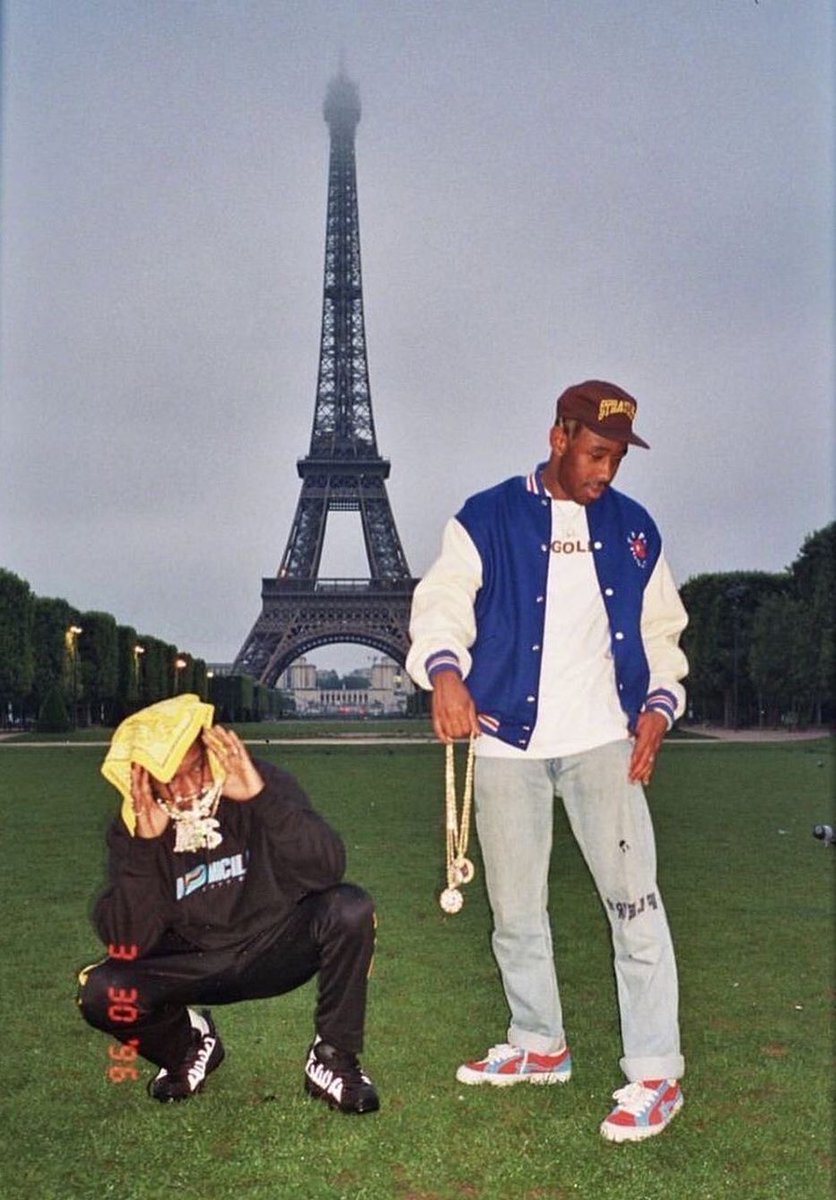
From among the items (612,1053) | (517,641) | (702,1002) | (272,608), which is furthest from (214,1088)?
(272,608)

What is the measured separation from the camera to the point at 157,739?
3502mm

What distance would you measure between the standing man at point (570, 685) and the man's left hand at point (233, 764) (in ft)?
1.86

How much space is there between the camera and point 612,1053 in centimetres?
478

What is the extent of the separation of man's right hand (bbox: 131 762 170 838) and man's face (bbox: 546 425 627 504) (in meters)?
1.57

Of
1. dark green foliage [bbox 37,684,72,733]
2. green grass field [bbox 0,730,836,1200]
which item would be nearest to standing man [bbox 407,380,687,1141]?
green grass field [bbox 0,730,836,1200]

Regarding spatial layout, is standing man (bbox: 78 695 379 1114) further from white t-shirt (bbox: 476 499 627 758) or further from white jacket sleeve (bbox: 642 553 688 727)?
white jacket sleeve (bbox: 642 553 688 727)

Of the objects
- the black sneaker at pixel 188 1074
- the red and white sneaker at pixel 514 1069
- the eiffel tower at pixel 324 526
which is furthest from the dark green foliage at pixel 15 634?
the red and white sneaker at pixel 514 1069

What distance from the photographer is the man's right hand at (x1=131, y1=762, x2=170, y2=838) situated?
3580mm

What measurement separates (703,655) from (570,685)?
59.8m

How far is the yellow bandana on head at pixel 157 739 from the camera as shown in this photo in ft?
11.5

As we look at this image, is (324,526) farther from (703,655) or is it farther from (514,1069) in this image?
(514,1069)

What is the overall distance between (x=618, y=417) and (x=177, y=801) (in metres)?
1.74

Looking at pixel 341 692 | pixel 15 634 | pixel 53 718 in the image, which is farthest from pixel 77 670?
pixel 341 692

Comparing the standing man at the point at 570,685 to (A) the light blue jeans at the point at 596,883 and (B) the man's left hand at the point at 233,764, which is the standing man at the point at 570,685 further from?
(B) the man's left hand at the point at 233,764
